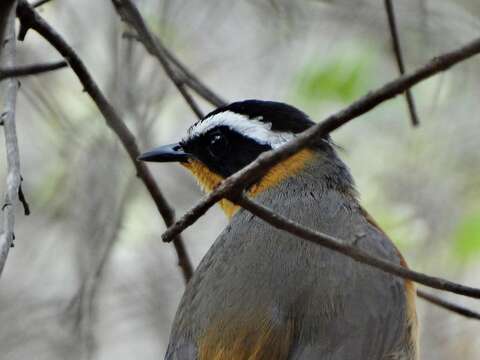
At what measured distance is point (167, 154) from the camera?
4.71 metres

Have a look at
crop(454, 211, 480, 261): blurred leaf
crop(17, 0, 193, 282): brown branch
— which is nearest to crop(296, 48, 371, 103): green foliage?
crop(454, 211, 480, 261): blurred leaf

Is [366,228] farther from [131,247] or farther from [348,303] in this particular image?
[131,247]

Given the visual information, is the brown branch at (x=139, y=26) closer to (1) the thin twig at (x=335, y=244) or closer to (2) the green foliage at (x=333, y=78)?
(1) the thin twig at (x=335, y=244)

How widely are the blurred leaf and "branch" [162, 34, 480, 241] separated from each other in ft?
14.4

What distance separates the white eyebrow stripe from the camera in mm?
Answer: 4633

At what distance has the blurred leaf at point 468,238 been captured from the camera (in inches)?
261

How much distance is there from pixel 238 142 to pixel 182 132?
107 inches

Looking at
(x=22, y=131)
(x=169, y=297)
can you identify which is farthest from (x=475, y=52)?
(x=22, y=131)

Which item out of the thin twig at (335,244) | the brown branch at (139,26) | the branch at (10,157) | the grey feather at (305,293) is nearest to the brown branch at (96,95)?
the branch at (10,157)

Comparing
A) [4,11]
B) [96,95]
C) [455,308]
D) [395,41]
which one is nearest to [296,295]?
[455,308]

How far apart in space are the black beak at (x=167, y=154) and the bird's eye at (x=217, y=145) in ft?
0.40

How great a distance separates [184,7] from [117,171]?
1.21m

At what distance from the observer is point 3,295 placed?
21.9 ft

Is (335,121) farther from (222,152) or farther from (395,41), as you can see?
(222,152)
